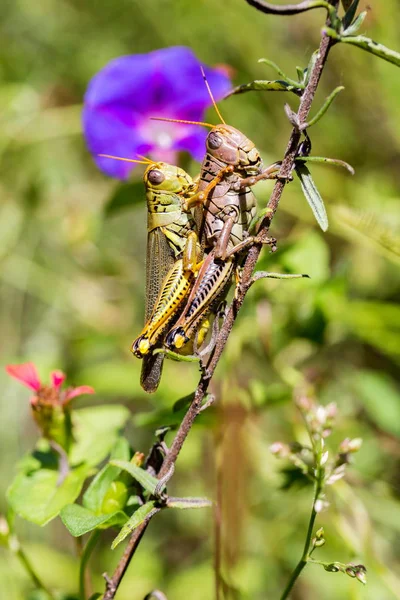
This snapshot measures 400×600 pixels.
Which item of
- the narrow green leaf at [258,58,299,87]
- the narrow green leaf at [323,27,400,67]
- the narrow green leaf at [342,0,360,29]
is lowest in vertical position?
the narrow green leaf at [258,58,299,87]

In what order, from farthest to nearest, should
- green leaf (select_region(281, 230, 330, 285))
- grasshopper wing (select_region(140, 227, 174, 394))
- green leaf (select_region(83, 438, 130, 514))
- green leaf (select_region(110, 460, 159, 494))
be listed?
green leaf (select_region(281, 230, 330, 285))
grasshopper wing (select_region(140, 227, 174, 394))
green leaf (select_region(83, 438, 130, 514))
green leaf (select_region(110, 460, 159, 494))

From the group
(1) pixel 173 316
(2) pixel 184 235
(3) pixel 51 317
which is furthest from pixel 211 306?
(3) pixel 51 317

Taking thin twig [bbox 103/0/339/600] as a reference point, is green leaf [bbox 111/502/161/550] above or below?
below

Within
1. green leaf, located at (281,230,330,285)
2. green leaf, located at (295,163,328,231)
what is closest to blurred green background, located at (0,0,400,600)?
green leaf, located at (281,230,330,285)

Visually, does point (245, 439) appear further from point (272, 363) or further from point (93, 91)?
point (93, 91)

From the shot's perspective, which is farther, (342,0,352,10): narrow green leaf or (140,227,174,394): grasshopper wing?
(140,227,174,394): grasshopper wing

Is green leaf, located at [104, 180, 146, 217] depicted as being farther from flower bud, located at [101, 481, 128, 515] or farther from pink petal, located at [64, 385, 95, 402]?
flower bud, located at [101, 481, 128, 515]

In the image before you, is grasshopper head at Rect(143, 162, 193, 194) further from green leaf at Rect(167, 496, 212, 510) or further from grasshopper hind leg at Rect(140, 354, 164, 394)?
green leaf at Rect(167, 496, 212, 510)

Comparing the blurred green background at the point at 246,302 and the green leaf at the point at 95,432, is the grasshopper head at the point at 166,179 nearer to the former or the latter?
the blurred green background at the point at 246,302

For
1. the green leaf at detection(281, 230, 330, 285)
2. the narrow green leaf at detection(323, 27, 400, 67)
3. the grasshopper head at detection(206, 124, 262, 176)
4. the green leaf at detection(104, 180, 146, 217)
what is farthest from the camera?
the green leaf at detection(104, 180, 146, 217)
